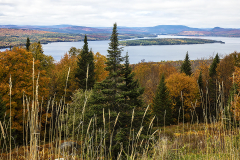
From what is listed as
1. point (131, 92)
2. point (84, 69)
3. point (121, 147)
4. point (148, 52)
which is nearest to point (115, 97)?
point (131, 92)

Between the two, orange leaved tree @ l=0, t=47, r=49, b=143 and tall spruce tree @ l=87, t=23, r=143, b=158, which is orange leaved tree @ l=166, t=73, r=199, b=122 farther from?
orange leaved tree @ l=0, t=47, r=49, b=143

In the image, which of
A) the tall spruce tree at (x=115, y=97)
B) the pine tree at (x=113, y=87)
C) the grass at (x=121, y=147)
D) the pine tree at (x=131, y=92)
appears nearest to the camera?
the grass at (x=121, y=147)

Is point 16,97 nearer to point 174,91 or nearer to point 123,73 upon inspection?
point 123,73

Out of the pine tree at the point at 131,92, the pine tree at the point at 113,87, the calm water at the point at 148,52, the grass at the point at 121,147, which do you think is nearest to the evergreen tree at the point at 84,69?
the pine tree at the point at 131,92

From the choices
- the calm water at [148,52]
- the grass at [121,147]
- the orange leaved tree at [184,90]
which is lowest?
the orange leaved tree at [184,90]

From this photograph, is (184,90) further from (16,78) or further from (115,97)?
(16,78)

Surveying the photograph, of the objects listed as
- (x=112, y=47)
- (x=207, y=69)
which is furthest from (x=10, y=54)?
(x=207, y=69)

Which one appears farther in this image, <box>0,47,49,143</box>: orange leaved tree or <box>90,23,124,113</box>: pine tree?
<box>0,47,49,143</box>: orange leaved tree

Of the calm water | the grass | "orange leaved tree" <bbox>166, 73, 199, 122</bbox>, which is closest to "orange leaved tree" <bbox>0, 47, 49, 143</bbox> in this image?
the grass

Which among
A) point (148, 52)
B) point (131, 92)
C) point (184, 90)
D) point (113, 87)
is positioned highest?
→ point (148, 52)

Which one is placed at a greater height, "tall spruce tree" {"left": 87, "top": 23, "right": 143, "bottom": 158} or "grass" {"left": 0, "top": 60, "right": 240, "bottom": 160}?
"grass" {"left": 0, "top": 60, "right": 240, "bottom": 160}

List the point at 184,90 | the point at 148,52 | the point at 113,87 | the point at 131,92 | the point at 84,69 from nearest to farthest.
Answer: the point at 131,92
the point at 113,87
the point at 84,69
the point at 184,90
the point at 148,52

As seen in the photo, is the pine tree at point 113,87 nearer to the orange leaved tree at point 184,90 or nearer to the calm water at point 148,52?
the orange leaved tree at point 184,90

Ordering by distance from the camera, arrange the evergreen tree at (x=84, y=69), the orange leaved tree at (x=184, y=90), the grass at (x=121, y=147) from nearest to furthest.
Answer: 1. the grass at (x=121, y=147)
2. the evergreen tree at (x=84, y=69)
3. the orange leaved tree at (x=184, y=90)
